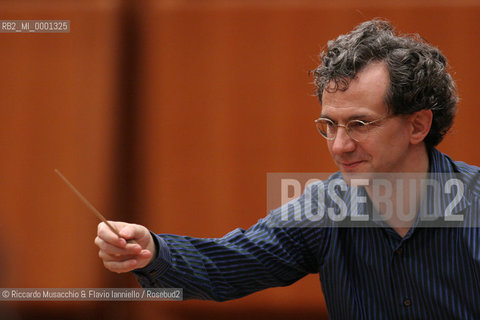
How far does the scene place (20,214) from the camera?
2.80 m

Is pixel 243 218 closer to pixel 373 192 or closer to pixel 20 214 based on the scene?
pixel 20 214

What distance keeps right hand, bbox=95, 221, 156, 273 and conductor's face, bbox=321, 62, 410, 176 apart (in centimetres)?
54

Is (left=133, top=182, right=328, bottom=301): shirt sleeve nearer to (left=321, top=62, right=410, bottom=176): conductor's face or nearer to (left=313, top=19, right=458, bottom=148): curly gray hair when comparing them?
Result: (left=321, top=62, right=410, bottom=176): conductor's face

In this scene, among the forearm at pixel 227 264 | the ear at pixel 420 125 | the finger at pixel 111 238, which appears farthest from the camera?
the ear at pixel 420 125

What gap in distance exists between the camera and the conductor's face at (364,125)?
4.56 ft

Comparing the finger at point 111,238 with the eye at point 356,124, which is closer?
the finger at point 111,238

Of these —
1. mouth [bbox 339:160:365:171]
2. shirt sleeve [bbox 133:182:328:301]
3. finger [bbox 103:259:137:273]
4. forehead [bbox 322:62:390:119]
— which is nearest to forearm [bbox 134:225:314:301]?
shirt sleeve [bbox 133:182:328:301]

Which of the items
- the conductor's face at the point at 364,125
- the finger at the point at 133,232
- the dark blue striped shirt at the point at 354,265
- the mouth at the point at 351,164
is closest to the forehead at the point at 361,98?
the conductor's face at the point at 364,125

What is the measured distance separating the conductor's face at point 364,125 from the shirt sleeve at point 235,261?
0.24m

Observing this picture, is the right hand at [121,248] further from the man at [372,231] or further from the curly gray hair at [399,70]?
the curly gray hair at [399,70]

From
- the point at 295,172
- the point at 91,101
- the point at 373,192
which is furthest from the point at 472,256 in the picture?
the point at 91,101

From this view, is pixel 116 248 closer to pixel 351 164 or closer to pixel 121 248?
pixel 121 248

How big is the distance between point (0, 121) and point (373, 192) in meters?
2.13

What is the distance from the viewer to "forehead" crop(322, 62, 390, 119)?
139 cm
